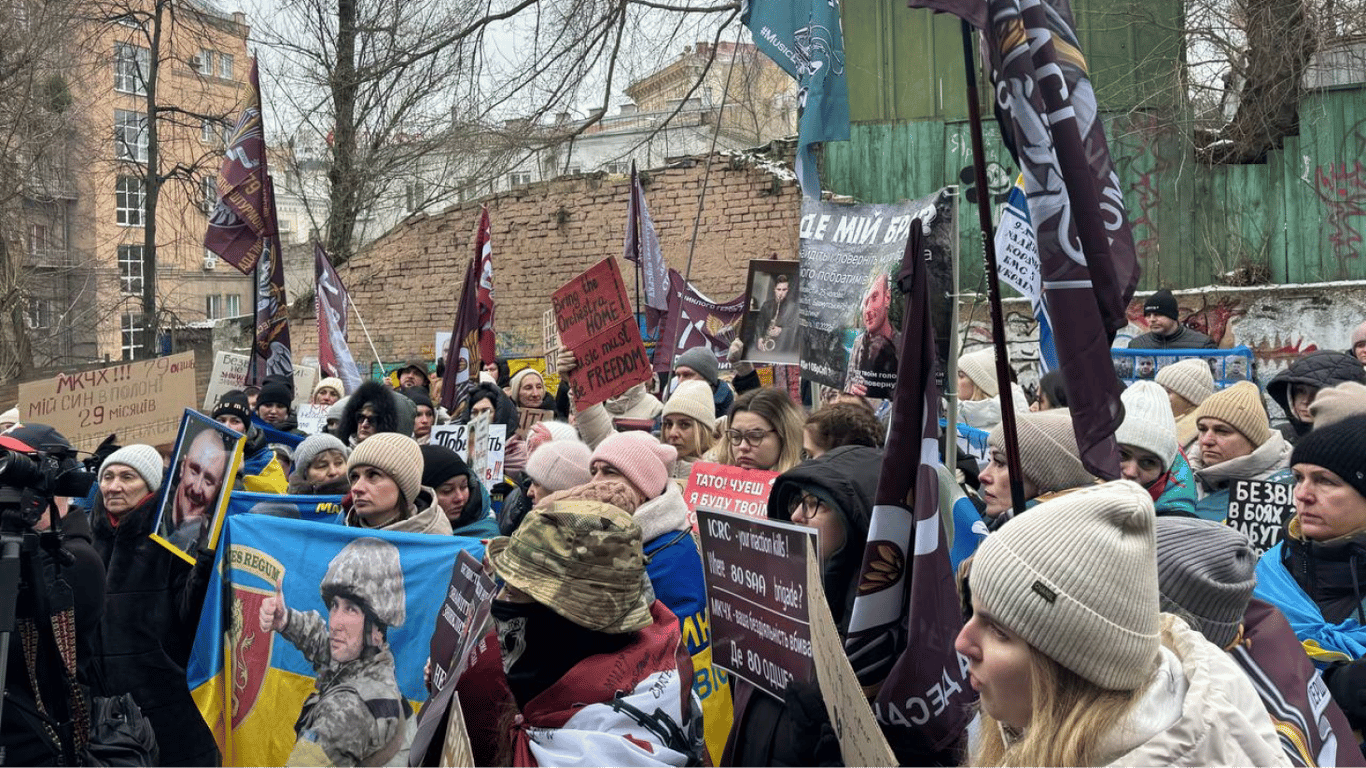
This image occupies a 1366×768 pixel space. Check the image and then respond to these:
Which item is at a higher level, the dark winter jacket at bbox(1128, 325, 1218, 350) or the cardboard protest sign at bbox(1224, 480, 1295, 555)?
the dark winter jacket at bbox(1128, 325, 1218, 350)

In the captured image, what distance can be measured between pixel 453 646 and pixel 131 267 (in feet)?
141

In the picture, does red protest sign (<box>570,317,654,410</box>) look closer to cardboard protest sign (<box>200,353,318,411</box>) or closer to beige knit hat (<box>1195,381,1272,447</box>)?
beige knit hat (<box>1195,381,1272,447</box>)

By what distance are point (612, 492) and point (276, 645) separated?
1.48m

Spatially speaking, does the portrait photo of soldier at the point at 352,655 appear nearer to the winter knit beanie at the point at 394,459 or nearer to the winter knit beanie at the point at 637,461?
the winter knit beanie at the point at 394,459

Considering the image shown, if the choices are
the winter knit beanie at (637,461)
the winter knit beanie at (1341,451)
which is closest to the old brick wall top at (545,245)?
the winter knit beanie at (637,461)

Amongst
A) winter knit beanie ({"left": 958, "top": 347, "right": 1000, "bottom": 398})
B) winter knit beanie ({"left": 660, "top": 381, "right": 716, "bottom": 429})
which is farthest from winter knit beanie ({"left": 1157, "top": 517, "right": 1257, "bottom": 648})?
winter knit beanie ({"left": 958, "top": 347, "right": 1000, "bottom": 398})

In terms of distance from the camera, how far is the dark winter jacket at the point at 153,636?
544 centimetres

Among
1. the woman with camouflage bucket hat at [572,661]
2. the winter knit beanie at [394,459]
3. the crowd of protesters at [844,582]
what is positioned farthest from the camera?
the winter knit beanie at [394,459]

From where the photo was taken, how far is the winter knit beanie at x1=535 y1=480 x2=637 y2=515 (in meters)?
4.15

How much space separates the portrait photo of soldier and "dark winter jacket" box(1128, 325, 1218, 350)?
6.09 m

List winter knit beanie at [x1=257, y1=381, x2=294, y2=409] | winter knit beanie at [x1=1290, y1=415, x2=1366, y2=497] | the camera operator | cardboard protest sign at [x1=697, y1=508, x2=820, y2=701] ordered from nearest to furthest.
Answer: cardboard protest sign at [x1=697, y1=508, x2=820, y2=701], winter knit beanie at [x1=1290, y1=415, x2=1366, y2=497], the camera operator, winter knit beanie at [x1=257, y1=381, x2=294, y2=409]

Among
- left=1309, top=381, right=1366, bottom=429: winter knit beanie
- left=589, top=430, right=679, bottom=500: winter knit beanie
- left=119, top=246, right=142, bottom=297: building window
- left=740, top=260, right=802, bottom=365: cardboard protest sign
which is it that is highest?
left=119, top=246, right=142, bottom=297: building window

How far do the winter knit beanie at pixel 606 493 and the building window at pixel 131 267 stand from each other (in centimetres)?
3593

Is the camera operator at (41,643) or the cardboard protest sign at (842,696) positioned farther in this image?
the camera operator at (41,643)
